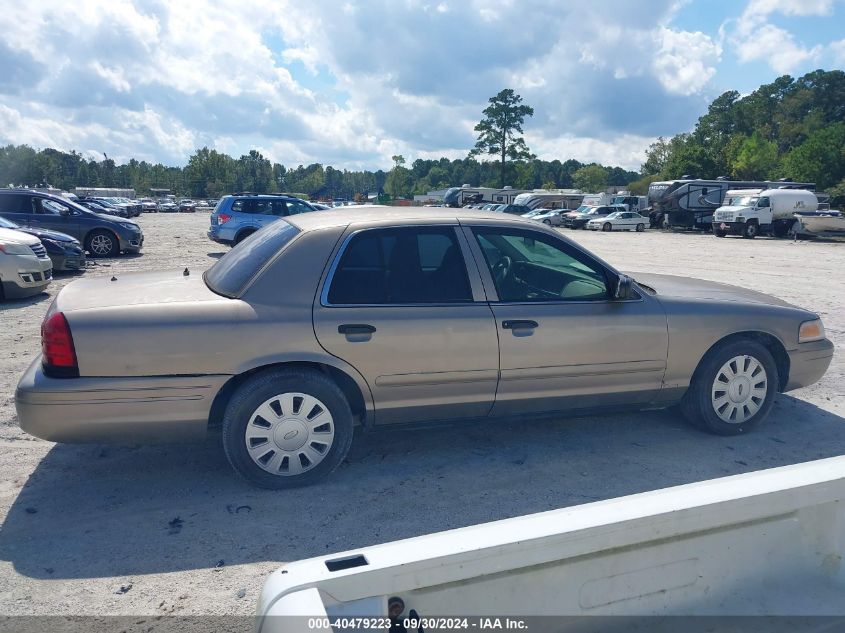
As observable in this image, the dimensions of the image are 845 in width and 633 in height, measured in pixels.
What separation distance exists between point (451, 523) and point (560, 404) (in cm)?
122

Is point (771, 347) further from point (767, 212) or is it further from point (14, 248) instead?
point (767, 212)

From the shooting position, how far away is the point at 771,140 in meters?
79.8

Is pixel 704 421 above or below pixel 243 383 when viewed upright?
below

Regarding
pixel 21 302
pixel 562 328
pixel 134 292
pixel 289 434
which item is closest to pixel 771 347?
pixel 562 328

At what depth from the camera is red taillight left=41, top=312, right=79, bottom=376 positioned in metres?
3.55

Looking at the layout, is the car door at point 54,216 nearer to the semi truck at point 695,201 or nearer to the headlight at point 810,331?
the headlight at point 810,331

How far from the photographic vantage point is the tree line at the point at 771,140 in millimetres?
53281

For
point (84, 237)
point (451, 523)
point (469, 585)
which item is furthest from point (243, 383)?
point (84, 237)

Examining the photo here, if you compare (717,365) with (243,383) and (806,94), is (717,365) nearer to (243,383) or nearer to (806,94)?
(243,383)

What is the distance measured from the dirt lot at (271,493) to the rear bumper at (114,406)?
0.43m

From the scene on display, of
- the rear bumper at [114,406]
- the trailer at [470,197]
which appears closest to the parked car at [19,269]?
the rear bumper at [114,406]

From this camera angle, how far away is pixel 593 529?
6.43 feet

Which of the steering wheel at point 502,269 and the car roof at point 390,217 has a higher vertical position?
the car roof at point 390,217

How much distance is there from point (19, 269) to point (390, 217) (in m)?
7.80
